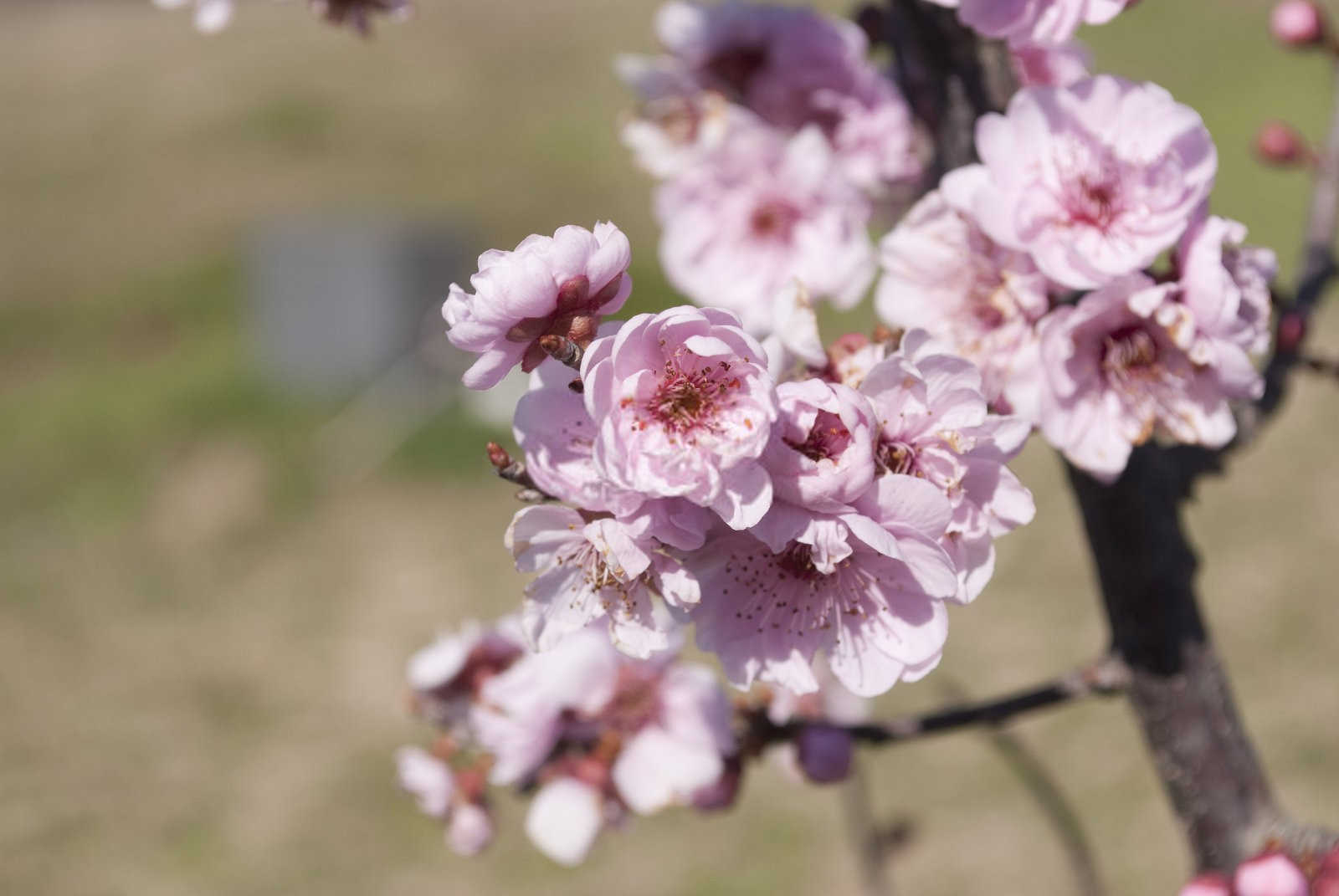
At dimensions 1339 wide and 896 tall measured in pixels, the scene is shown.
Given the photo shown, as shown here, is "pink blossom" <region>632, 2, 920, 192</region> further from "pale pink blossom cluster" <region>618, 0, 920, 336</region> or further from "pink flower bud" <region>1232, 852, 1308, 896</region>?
"pink flower bud" <region>1232, 852, 1308, 896</region>

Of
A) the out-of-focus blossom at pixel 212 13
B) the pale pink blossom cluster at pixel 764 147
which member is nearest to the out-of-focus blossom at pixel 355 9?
the out-of-focus blossom at pixel 212 13

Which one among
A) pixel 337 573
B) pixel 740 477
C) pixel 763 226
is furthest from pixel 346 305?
pixel 740 477

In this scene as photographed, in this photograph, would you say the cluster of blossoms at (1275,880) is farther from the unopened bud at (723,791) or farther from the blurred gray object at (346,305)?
the blurred gray object at (346,305)

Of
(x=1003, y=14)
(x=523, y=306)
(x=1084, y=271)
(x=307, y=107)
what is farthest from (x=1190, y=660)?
(x=307, y=107)

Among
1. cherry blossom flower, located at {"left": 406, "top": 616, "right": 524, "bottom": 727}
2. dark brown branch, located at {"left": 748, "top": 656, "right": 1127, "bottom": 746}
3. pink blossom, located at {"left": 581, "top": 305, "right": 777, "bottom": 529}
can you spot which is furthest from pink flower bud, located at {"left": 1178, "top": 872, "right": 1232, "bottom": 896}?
cherry blossom flower, located at {"left": 406, "top": 616, "right": 524, "bottom": 727}

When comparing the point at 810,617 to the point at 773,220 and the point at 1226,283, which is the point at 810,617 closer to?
the point at 1226,283

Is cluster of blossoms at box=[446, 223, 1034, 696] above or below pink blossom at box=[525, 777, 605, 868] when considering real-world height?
above

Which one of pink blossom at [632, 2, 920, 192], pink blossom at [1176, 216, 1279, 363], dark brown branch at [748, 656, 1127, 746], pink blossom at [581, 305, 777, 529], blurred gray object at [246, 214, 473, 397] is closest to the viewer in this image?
pink blossom at [581, 305, 777, 529]

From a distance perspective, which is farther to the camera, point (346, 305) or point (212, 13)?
point (346, 305)
